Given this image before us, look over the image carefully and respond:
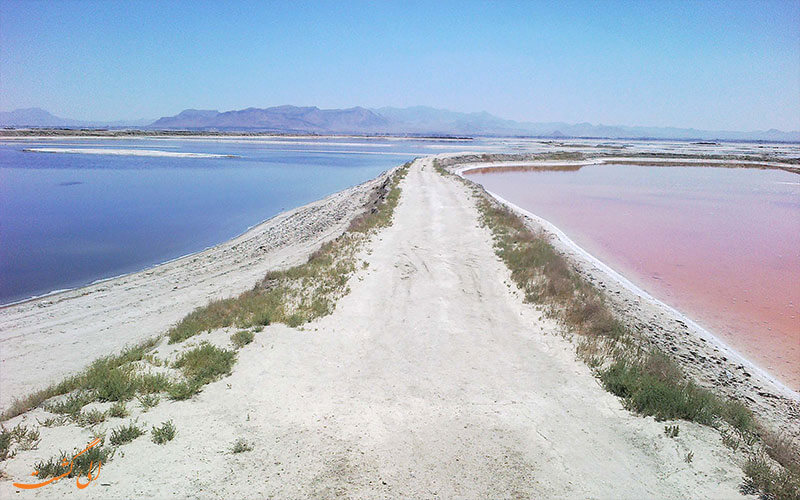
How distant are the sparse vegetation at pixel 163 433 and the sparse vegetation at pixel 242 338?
2715 millimetres

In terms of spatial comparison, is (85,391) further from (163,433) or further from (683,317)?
(683,317)

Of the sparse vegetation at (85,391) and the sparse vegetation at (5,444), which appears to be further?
the sparse vegetation at (85,391)

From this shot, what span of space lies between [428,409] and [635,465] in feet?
9.18

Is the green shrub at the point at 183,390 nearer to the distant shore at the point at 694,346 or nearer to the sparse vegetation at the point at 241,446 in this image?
the sparse vegetation at the point at 241,446

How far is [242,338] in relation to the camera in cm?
855

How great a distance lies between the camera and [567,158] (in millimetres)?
76000

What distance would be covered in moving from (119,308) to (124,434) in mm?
10094

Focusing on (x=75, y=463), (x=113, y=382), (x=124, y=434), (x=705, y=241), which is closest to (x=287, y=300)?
(x=113, y=382)

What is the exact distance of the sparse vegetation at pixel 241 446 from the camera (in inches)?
214

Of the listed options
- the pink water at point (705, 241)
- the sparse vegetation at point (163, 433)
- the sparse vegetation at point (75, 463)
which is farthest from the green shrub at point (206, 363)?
the pink water at point (705, 241)

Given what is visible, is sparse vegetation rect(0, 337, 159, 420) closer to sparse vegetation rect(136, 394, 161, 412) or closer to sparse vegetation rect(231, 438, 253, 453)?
sparse vegetation rect(136, 394, 161, 412)

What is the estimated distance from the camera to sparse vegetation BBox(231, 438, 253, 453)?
5.43 meters

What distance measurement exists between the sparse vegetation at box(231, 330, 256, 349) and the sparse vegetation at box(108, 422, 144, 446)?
2.81m

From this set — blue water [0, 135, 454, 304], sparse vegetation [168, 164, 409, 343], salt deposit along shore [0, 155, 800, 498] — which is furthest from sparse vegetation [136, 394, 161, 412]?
blue water [0, 135, 454, 304]
